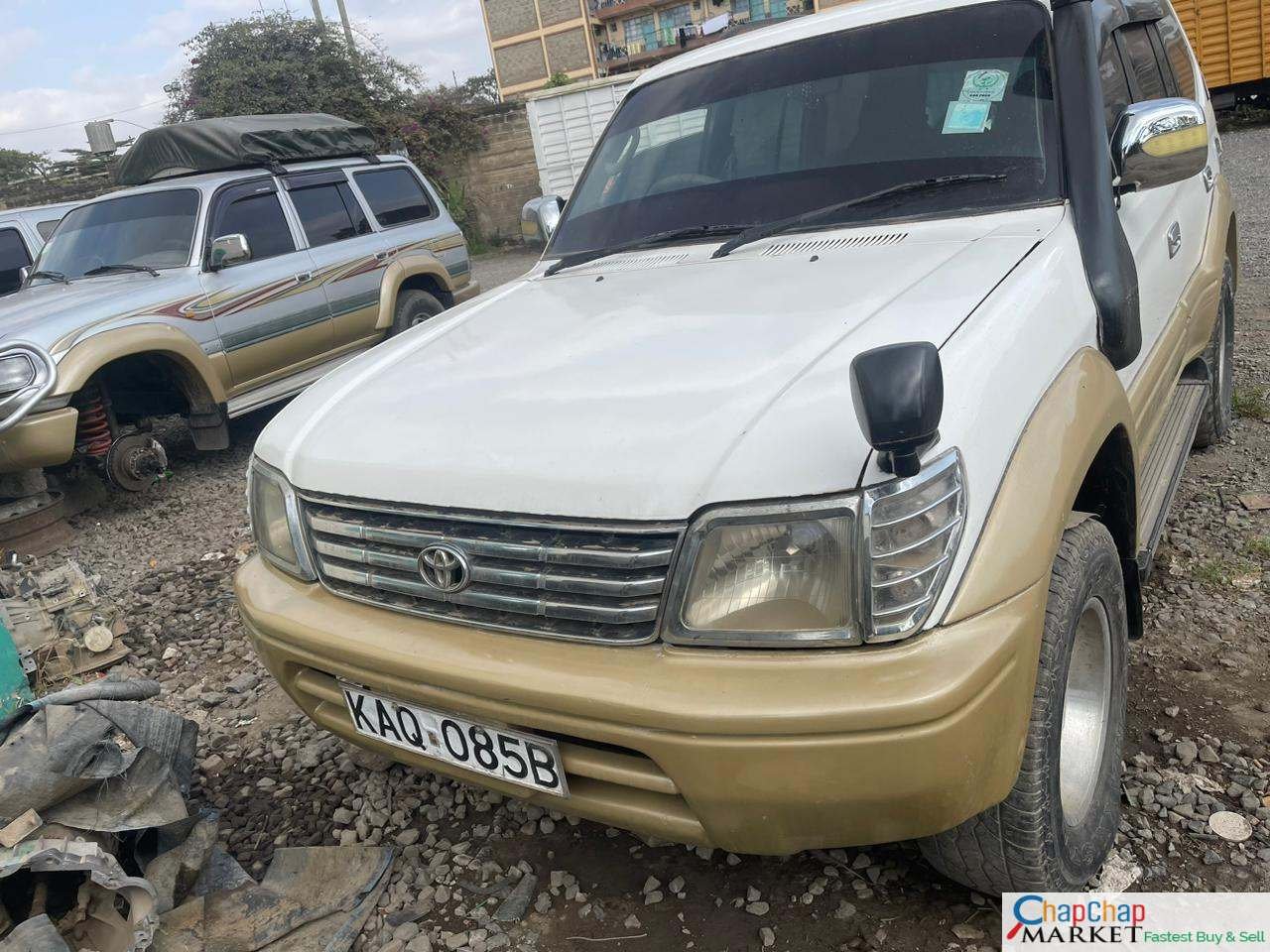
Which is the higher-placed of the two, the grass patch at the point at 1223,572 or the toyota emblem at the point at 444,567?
the toyota emblem at the point at 444,567

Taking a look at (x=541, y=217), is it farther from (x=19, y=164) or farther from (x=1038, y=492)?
(x=19, y=164)

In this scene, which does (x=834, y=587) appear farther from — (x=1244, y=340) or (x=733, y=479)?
(x=1244, y=340)

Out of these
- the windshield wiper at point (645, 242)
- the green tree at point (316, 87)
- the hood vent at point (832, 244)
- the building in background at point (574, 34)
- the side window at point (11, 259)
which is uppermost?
the building in background at point (574, 34)

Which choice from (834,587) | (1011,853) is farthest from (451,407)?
(1011,853)

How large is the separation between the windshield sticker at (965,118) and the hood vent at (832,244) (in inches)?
14.4

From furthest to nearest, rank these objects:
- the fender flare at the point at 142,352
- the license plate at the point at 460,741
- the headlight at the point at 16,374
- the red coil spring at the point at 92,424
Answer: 1. the red coil spring at the point at 92,424
2. the fender flare at the point at 142,352
3. the headlight at the point at 16,374
4. the license plate at the point at 460,741

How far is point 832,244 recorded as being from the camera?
91.5 inches

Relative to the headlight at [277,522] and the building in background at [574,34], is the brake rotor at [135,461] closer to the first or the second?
the headlight at [277,522]

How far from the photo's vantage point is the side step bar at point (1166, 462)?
2.44m

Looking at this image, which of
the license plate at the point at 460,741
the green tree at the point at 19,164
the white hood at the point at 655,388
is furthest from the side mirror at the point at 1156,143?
the green tree at the point at 19,164

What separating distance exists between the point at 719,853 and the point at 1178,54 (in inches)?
142

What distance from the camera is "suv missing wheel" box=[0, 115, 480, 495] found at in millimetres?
4996

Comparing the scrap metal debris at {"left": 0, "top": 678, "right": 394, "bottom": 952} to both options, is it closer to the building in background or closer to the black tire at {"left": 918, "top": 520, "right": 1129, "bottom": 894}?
the black tire at {"left": 918, "top": 520, "right": 1129, "bottom": 894}

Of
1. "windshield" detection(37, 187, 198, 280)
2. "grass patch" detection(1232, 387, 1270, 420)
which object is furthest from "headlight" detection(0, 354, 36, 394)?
"grass patch" detection(1232, 387, 1270, 420)
